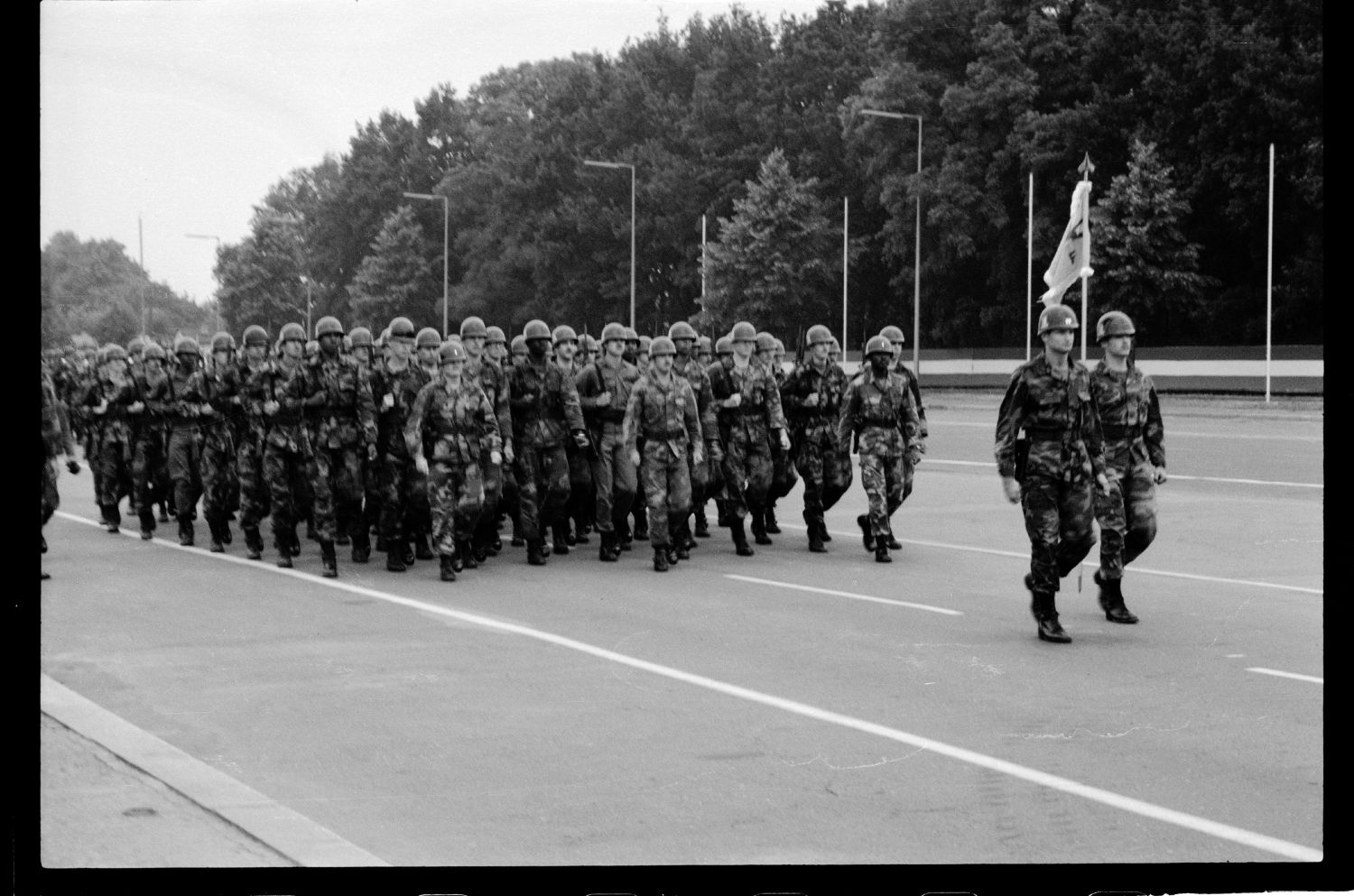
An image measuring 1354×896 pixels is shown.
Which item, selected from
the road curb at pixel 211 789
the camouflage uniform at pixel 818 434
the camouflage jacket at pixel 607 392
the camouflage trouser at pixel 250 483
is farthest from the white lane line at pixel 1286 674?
the camouflage trouser at pixel 250 483

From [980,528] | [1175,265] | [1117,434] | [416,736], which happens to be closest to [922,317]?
[1175,265]

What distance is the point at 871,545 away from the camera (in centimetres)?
1566

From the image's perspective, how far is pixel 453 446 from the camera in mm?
14227

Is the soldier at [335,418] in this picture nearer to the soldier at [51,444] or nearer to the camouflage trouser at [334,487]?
the camouflage trouser at [334,487]

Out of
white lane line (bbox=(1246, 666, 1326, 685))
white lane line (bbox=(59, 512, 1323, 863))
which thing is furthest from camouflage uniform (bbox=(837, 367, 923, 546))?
white lane line (bbox=(1246, 666, 1326, 685))

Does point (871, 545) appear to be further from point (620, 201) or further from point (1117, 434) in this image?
point (620, 201)

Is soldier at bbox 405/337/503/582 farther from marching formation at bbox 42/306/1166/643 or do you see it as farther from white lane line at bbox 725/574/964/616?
white lane line at bbox 725/574/964/616

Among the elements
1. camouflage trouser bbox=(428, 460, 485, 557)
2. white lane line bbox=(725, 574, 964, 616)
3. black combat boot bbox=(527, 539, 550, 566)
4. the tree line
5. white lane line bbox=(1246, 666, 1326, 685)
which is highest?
the tree line

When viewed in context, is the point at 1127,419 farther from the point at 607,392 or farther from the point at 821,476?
the point at 607,392

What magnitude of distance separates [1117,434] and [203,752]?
6425 millimetres

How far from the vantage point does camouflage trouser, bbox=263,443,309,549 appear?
14758 mm

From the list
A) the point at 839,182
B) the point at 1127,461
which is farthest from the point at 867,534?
the point at 839,182

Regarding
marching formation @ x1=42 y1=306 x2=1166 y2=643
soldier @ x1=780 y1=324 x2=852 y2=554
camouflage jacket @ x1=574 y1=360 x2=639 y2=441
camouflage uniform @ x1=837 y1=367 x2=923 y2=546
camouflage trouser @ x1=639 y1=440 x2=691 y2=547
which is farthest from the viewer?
camouflage jacket @ x1=574 y1=360 x2=639 y2=441

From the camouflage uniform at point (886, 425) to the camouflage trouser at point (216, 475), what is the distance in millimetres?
6256
